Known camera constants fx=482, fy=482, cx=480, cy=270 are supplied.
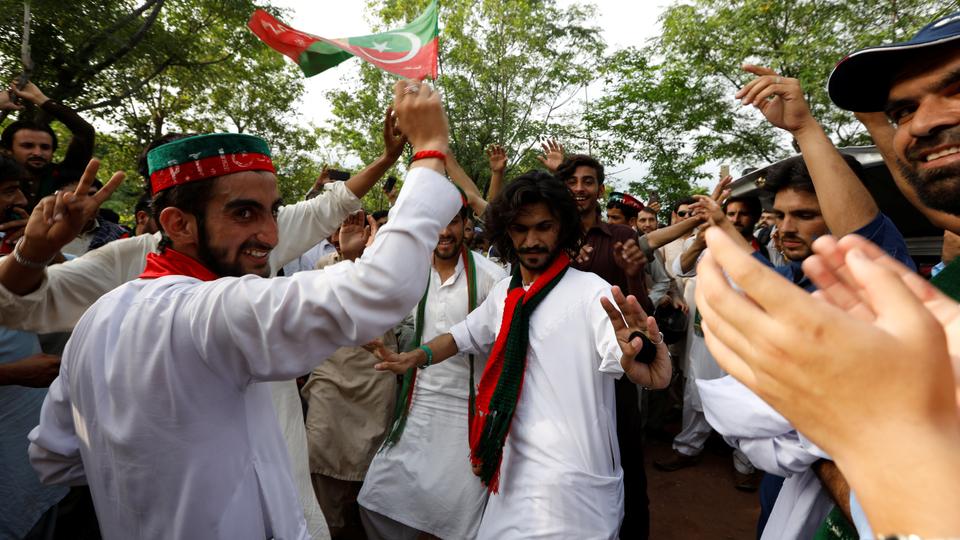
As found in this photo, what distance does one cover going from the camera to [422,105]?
1386 millimetres

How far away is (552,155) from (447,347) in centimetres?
246

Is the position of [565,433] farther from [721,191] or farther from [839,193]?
[721,191]

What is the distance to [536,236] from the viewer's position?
273 cm

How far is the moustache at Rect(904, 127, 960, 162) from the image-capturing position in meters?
1.29

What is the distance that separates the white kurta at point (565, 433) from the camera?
213cm

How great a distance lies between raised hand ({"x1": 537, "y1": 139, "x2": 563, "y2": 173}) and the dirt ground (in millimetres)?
3181

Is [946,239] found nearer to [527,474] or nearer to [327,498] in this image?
[527,474]

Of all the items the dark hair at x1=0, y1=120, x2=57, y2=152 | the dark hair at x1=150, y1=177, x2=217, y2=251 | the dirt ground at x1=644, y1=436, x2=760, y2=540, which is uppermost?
the dark hair at x1=0, y1=120, x2=57, y2=152

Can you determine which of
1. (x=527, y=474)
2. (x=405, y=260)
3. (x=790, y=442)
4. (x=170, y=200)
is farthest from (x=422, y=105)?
(x=527, y=474)

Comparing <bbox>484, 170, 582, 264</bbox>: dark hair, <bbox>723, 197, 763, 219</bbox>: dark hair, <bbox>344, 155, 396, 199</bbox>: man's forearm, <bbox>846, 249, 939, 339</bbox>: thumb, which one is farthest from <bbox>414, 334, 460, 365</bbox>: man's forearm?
<bbox>723, 197, 763, 219</bbox>: dark hair

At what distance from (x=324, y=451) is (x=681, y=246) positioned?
4.68 meters

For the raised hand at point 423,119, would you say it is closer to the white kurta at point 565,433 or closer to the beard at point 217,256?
the beard at point 217,256

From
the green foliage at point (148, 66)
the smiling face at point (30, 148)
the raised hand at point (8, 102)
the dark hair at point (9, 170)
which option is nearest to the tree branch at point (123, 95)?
the green foliage at point (148, 66)

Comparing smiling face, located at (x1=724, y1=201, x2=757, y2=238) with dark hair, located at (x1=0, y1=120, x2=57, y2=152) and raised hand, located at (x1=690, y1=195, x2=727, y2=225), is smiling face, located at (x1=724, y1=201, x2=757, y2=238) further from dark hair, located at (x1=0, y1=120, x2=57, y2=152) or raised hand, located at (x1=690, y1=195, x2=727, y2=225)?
dark hair, located at (x1=0, y1=120, x2=57, y2=152)
